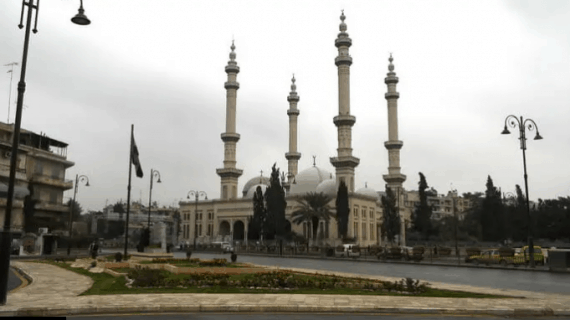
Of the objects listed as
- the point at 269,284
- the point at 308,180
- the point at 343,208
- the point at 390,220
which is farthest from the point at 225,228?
the point at 269,284

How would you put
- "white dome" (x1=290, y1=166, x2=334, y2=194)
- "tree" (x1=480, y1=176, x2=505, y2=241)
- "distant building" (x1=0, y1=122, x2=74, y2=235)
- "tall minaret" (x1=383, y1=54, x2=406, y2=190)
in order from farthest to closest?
"white dome" (x1=290, y1=166, x2=334, y2=194) < "tall minaret" (x1=383, y1=54, x2=406, y2=190) < "tree" (x1=480, y1=176, x2=505, y2=241) < "distant building" (x1=0, y1=122, x2=74, y2=235)

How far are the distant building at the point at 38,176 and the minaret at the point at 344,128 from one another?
131 feet

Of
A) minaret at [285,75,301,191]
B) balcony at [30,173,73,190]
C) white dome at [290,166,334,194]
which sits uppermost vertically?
minaret at [285,75,301,191]

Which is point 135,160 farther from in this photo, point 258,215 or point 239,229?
point 239,229

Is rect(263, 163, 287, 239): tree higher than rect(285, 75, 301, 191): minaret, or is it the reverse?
rect(285, 75, 301, 191): minaret

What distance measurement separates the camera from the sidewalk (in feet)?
35.8

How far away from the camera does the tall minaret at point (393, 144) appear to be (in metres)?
87.9

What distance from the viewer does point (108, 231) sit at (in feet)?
355

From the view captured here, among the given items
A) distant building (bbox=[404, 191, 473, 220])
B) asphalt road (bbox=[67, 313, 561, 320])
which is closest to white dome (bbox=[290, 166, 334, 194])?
distant building (bbox=[404, 191, 473, 220])

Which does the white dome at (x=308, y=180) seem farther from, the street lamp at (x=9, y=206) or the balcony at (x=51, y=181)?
the street lamp at (x=9, y=206)

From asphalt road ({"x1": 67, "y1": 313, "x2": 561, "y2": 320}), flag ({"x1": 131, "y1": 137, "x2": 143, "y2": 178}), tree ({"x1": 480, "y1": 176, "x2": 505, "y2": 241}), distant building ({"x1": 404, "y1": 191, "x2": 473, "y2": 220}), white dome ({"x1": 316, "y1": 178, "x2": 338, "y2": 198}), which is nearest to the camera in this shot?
asphalt road ({"x1": 67, "y1": 313, "x2": 561, "y2": 320})

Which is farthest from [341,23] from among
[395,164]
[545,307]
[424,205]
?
[545,307]

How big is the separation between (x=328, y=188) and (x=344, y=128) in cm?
1066

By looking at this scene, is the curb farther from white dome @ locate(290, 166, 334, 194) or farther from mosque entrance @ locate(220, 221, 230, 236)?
mosque entrance @ locate(220, 221, 230, 236)
